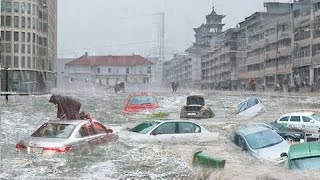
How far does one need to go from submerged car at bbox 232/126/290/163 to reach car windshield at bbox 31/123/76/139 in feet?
14.9

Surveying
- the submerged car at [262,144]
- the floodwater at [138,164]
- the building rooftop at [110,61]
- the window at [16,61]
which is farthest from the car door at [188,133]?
the building rooftop at [110,61]

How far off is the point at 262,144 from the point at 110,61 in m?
79.4

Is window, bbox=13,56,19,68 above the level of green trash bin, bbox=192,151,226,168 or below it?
above

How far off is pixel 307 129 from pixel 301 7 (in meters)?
51.4

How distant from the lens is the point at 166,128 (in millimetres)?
17281

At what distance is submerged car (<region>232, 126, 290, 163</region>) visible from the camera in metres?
13.9

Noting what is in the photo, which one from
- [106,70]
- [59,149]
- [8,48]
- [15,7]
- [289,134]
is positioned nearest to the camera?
[59,149]

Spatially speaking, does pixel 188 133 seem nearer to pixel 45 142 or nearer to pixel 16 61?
pixel 45 142

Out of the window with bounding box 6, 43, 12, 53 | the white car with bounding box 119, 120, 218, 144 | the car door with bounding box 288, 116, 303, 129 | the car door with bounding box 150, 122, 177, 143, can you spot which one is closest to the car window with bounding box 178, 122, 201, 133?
the white car with bounding box 119, 120, 218, 144

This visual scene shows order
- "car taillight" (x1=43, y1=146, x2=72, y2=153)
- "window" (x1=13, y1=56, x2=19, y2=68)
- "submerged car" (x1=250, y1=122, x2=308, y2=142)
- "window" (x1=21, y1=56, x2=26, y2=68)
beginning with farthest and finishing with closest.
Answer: "window" (x1=21, y1=56, x2=26, y2=68)
"window" (x1=13, y1=56, x2=19, y2=68)
"submerged car" (x1=250, y1=122, x2=308, y2=142)
"car taillight" (x1=43, y1=146, x2=72, y2=153)

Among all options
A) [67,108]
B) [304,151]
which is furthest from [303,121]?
[304,151]

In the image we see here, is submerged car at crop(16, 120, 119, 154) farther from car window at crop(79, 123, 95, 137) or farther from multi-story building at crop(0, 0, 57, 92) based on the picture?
multi-story building at crop(0, 0, 57, 92)

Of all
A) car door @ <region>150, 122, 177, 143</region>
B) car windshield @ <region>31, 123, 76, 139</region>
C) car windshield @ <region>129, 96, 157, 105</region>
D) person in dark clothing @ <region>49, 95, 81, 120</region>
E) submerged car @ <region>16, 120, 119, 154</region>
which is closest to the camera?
submerged car @ <region>16, 120, 119, 154</region>

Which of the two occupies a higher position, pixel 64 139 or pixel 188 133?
pixel 64 139
